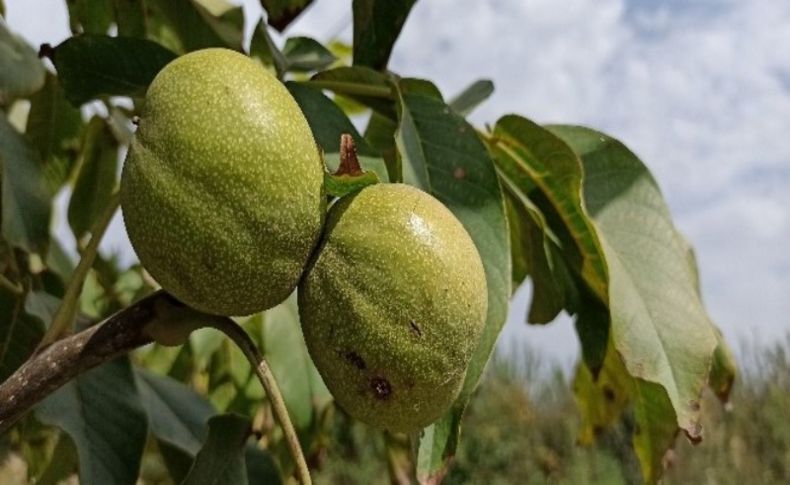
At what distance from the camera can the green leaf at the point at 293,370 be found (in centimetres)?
125

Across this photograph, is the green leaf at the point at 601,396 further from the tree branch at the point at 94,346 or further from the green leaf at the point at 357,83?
the tree branch at the point at 94,346

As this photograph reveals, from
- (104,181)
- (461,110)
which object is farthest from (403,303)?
(104,181)

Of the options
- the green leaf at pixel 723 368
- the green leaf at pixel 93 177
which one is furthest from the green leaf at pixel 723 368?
the green leaf at pixel 93 177

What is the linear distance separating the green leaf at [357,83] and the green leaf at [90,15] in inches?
13.2

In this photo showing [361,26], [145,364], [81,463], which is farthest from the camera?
[145,364]

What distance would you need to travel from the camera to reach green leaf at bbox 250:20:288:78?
3.60ft

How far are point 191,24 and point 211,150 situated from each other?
0.49 m

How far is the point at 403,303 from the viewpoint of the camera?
0.75 m

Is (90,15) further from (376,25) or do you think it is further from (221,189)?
(221,189)

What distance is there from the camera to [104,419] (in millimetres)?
1053

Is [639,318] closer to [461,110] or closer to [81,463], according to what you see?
[461,110]

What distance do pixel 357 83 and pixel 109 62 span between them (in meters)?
Result: 0.24

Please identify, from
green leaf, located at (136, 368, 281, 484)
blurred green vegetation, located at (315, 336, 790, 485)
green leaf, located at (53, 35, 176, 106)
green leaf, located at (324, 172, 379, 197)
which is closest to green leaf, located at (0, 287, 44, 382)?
green leaf, located at (136, 368, 281, 484)

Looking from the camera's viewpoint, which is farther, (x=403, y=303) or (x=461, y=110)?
(x=461, y=110)
